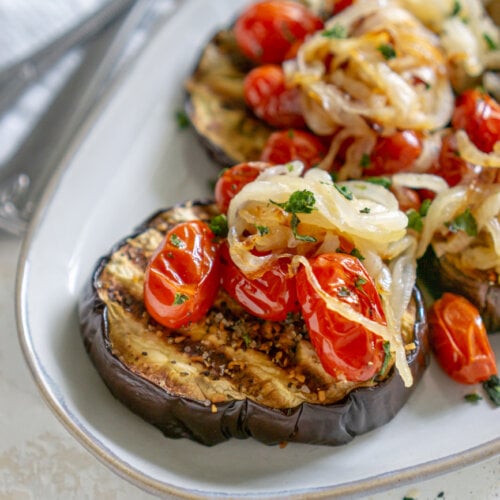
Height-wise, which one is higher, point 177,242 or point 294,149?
point 177,242

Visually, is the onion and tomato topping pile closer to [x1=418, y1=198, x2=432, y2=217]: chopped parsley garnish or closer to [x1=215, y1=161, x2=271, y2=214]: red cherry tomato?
[x1=215, y1=161, x2=271, y2=214]: red cherry tomato

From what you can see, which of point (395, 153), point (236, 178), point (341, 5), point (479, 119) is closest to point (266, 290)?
point (236, 178)

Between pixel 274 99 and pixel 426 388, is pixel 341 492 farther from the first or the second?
pixel 274 99

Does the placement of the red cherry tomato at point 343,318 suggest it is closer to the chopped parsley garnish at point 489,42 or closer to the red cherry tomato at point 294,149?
the red cherry tomato at point 294,149

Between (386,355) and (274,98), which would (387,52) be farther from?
(386,355)

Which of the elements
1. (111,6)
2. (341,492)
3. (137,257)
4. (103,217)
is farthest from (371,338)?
(111,6)

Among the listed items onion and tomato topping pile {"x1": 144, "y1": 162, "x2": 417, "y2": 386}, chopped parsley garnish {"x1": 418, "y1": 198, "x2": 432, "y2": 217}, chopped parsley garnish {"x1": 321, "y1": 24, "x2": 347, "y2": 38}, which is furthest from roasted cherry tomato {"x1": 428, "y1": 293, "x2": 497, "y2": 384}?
chopped parsley garnish {"x1": 321, "y1": 24, "x2": 347, "y2": 38}
